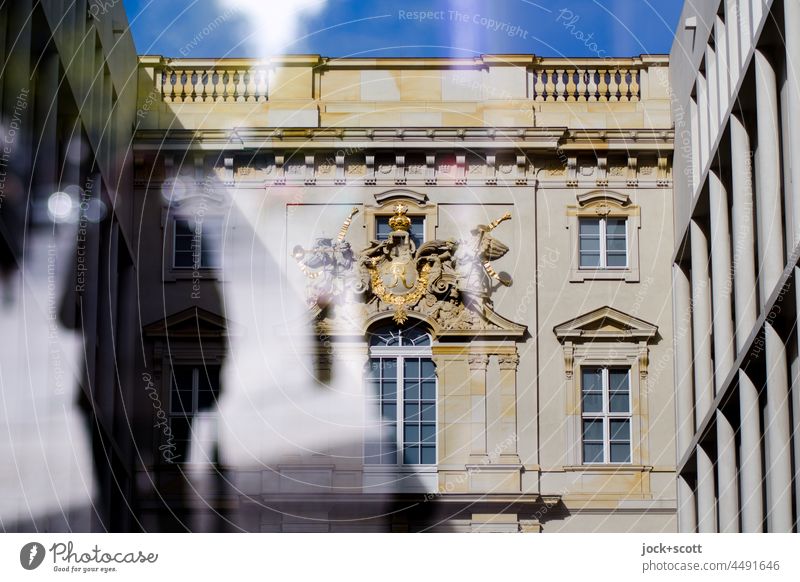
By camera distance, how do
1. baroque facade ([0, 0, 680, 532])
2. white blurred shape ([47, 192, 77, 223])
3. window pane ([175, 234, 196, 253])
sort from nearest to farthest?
1. white blurred shape ([47, 192, 77, 223])
2. baroque facade ([0, 0, 680, 532])
3. window pane ([175, 234, 196, 253])

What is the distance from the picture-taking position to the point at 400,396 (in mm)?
27781

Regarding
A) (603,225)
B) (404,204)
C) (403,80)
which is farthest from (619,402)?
(403,80)

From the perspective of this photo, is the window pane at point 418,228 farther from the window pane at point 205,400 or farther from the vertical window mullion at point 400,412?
the window pane at point 205,400

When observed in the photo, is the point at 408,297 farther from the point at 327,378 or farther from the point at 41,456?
the point at 41,456

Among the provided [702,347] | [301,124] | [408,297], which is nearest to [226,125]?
[301,124]

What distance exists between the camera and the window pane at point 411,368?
91.2 feet

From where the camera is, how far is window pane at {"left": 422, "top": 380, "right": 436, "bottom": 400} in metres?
27.7

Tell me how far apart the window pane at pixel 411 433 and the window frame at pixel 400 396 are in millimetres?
27

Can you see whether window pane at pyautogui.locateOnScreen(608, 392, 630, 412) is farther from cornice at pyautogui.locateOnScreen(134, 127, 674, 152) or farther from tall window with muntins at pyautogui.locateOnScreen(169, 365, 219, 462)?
tall window with muntins at pyautogui.locateOnScreen(169, 365, 219, 462)

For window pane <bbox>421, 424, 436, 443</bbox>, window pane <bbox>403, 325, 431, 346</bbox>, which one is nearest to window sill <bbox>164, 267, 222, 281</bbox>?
window pane <bbox>403, 325, 431, 346</bbox>

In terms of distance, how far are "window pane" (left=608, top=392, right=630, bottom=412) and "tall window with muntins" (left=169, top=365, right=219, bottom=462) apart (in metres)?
4.79

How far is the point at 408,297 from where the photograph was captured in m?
28.0

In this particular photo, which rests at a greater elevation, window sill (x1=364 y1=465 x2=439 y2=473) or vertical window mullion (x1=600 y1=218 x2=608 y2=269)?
vertical window mullion (x1=600 y1=218 x2=608 y2=269)
